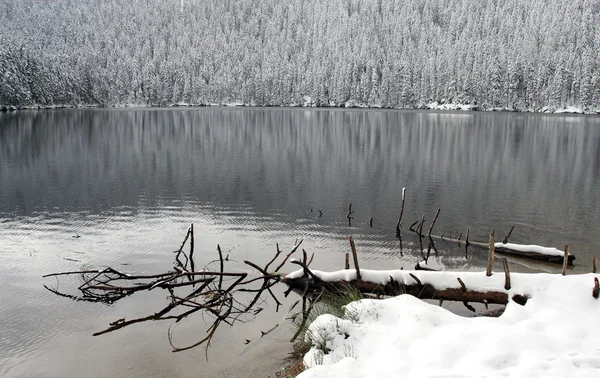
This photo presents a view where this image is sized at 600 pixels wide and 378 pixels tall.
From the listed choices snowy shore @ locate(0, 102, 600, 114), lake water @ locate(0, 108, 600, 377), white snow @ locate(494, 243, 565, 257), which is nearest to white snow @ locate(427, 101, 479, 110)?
snowy shore @ locate(0, 102, 600, 114)

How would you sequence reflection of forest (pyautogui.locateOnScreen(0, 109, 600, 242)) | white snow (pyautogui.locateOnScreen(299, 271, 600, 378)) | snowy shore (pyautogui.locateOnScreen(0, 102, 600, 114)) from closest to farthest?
1. white snow (pyautogui.locateOnScreen(299, 271, 600, 378))
2. reflection of forest (pyautogui.locateOnScreen(0, 109, 600, 242))
3. snowy shore (pyautogui.locateOnScreen(0, 102, 600, 114))

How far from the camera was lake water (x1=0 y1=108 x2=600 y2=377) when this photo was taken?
30.7 ft

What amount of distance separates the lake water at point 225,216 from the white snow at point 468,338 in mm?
2076

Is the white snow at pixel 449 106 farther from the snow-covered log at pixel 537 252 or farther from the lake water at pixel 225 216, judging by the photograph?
the snow-covered log at pixel 537 252

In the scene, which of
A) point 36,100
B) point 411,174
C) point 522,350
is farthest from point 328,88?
point 522,350

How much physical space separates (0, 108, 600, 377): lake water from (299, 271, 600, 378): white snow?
2.08 m

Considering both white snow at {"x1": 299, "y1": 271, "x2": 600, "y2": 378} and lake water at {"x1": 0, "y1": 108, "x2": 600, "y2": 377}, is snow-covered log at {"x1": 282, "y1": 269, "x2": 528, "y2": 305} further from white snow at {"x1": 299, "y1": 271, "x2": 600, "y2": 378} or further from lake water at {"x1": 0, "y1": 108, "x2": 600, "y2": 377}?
lake water at {"x1": 0, "y1": 108, "x2": 600, "y2": 377}

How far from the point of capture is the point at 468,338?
21.7 ft

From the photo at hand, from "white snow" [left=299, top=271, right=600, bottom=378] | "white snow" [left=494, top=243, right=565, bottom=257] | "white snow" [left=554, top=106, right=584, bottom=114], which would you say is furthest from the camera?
"white snow" [left=554, top=106, right=584, bottom=114]

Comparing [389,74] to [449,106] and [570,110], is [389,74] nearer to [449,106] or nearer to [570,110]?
[449,106]

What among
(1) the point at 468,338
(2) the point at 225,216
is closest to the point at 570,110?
(2) the point at 225,216

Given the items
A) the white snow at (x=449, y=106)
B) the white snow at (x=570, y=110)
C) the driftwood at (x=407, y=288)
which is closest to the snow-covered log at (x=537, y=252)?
the driftwood at (x=407, y=288)

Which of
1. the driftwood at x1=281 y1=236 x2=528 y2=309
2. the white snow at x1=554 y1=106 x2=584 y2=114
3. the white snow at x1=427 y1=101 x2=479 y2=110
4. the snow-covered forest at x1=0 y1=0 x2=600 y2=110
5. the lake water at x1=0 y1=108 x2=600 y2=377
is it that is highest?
the snow-covered forest at x1=0 y1=0 x2=600 y2=110

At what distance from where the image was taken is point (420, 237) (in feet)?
55.2
